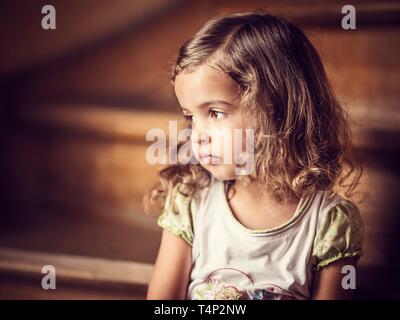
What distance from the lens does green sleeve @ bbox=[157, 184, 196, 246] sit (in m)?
1.13

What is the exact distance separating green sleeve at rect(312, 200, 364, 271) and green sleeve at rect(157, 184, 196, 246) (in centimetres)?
26

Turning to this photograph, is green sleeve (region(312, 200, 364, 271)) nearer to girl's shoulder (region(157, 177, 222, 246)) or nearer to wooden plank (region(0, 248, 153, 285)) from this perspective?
girl's shoulder (region(157, 177, 222, 246))

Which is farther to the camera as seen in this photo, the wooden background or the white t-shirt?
the wooden background

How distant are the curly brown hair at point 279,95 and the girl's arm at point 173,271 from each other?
0.38ft

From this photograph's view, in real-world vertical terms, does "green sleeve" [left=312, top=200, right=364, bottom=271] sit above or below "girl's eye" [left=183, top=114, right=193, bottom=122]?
below

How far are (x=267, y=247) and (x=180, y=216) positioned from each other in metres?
0.20

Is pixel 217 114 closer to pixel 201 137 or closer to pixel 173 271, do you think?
pixel 201 137

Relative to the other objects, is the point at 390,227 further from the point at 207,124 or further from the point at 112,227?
the point at 112,227

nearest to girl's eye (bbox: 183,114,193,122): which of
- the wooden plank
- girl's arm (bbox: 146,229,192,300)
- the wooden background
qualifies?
the wooden background

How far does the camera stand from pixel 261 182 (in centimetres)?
113

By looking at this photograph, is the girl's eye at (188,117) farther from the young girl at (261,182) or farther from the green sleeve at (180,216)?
the green sleeve at (180,216)
